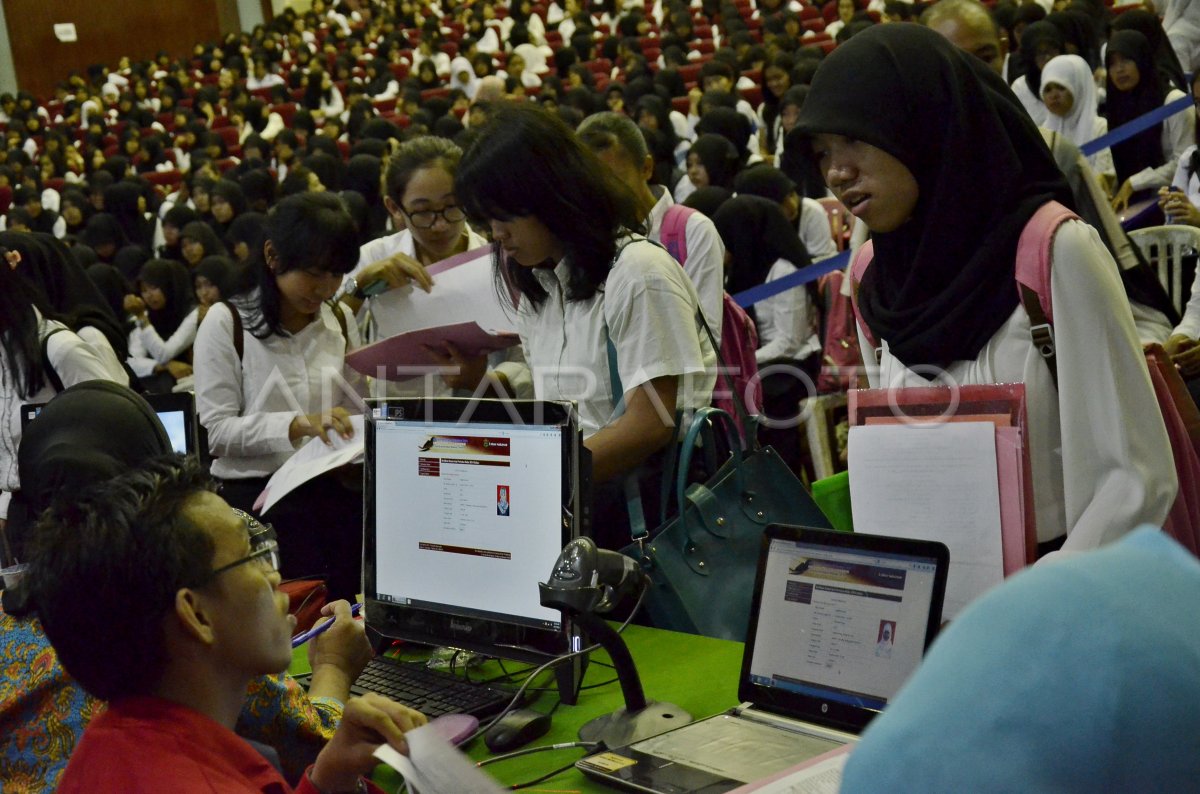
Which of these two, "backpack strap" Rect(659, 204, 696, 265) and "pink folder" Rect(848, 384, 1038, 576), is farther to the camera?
"backpack strap" Rect(659, 204, 696, 265)

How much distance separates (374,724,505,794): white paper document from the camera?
1.06m

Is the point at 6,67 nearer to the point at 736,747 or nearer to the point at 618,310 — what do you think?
the point at 618,310

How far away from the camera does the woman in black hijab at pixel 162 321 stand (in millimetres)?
7379

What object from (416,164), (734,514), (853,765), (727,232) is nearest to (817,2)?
(727,232)

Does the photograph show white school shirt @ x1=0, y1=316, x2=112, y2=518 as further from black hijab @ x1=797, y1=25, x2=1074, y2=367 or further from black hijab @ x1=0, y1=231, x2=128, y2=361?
black hijab @ x1=797, y1=25, x2=1074, y2=367

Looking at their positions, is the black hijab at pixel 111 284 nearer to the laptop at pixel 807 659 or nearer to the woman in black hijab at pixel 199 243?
the woman in black hijab at pixel 199 243

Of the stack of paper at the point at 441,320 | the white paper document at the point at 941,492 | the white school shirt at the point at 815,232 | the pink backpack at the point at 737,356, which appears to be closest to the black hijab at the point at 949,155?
the white paper document at the point at 941,492

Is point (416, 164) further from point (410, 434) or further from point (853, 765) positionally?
point (853, 765)

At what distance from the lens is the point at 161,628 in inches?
50.0

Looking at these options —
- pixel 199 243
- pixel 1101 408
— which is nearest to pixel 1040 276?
pixel 1101 408

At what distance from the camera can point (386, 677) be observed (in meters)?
1.93

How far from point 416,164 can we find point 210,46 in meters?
18.1

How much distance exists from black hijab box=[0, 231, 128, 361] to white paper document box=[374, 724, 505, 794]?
2460 mm

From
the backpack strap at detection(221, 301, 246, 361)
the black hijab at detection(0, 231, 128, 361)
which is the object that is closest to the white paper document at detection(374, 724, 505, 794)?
the backpack strap at detection(221, 301, 246, 361)
